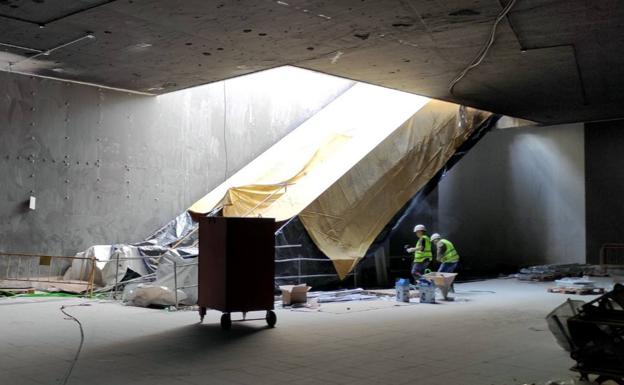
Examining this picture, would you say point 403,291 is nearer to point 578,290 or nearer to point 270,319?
point 270,319

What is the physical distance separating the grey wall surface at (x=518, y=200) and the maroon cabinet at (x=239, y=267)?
498 inches

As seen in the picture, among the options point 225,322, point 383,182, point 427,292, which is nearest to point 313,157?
point 383,182

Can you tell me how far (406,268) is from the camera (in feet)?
58.5

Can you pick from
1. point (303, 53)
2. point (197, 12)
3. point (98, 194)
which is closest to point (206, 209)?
point (98, 194)

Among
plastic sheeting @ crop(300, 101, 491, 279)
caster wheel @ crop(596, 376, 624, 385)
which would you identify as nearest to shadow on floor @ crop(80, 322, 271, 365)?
caster wheel @ crop(596, 376, 624, 385)

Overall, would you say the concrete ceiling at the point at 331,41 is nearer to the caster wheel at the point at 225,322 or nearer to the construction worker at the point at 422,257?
the construction worker at the point at 422,257

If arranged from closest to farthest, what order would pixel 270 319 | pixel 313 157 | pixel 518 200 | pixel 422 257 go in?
1. pixel 270 319
2. pixel 422 257
3. pixel 313 157
4. pixel 518 200

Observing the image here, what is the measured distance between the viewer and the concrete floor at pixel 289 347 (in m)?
6.64

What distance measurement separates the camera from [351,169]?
15336 millimetres

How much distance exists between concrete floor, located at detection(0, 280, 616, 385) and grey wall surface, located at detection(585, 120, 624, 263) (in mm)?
10173

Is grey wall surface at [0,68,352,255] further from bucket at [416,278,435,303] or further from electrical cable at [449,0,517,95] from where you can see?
bucket at [416,278,435,303]

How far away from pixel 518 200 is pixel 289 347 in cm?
1657

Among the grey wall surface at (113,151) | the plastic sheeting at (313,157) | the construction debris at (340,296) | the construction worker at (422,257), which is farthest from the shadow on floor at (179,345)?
the construction worker at (422,257)

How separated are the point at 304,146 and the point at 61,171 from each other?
6.27 m
